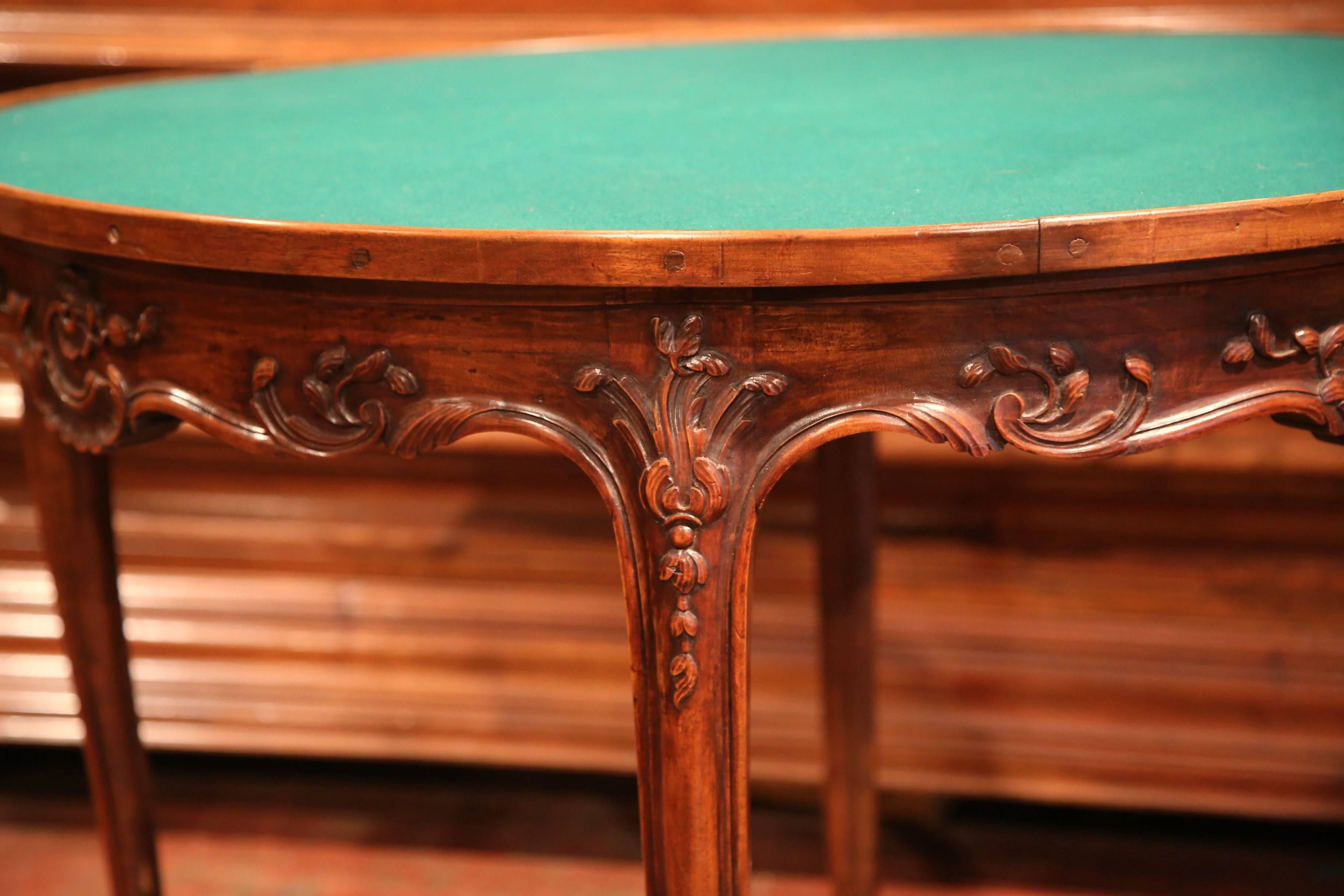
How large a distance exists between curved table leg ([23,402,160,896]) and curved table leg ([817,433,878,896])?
1.42ft

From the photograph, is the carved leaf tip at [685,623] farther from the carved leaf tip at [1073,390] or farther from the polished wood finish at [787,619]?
the polished wood finish at [787,619]

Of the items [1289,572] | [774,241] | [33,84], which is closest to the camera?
[774,241]

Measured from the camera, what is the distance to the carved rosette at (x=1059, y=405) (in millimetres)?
444

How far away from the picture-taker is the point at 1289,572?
1.07m

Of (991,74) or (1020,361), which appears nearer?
(1020,361)

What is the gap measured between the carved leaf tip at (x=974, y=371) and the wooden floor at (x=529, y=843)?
743 millimetres

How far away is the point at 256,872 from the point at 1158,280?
94 centimetres

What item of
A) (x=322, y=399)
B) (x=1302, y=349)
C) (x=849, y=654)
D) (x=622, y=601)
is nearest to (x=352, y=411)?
(x=322, y=399)

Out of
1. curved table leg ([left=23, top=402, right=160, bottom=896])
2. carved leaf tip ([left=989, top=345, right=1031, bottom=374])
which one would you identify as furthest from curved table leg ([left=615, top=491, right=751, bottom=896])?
curved table leg ([left=23, top=402, right=160, bottom=896])

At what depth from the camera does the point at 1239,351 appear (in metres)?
0.45

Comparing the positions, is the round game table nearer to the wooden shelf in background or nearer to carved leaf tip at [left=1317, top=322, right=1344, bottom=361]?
carved leaf tip at [left=1317, top=322, right=1344, bottom=361]

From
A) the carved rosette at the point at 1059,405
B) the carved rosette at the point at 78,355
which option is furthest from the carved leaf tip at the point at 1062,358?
the carved rosette at the point at 78,355

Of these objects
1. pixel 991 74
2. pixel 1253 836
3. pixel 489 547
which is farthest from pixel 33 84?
pixel 1253 836

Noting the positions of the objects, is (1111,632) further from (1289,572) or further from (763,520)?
(763,520)
